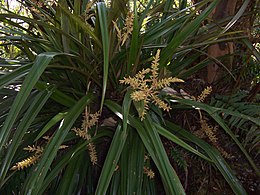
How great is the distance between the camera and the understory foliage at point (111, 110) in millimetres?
738

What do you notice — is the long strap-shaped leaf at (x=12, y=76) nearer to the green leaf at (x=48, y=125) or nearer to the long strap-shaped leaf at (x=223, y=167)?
the green leaf at (x=48, y=125)

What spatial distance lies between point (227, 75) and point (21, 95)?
2.11ft

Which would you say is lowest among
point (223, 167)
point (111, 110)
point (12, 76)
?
point (223, 167)

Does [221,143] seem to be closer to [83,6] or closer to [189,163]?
[189,163]

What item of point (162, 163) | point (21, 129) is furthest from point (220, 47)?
point (21, 129)

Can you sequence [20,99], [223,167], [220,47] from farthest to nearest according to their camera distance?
[220,47] → [223,167] → [20,99]

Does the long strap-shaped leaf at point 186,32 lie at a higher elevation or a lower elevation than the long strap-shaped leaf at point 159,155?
higher

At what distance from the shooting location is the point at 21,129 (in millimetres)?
737

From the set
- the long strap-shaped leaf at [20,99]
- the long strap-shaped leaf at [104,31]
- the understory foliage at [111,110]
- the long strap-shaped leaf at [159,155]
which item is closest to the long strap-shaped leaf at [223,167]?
the understory foliage at [111,110]

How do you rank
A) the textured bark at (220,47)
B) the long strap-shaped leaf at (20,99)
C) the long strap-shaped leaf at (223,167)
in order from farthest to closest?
the textured bark at (220,47) < the long strap-shaped leaf at (223,167) < the long strap-shaped leaf at (20,99)

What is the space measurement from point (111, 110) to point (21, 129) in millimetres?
215

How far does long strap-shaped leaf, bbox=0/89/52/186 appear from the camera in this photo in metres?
0.72

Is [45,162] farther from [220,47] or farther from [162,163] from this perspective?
[220,47]

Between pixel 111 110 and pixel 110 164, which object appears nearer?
pixel 110 164
